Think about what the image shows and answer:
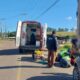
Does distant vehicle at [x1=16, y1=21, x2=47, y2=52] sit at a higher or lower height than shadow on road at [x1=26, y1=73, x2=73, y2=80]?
higher

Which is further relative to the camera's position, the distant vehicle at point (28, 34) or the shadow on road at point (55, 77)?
the distant vehicle at point (28, 34)

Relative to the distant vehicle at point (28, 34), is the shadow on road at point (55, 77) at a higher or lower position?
lower

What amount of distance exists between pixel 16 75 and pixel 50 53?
140 inches

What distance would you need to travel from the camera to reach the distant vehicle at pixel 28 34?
99.2ft

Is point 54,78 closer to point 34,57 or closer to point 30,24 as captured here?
point 34,57

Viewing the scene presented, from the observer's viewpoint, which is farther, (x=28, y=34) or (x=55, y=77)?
(x=28, y=34)

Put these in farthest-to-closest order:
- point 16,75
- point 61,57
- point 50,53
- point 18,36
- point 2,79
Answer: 1. point 18,36
2. point 61,57
3. point 50,53
4. point 16,75
5. point 2,79

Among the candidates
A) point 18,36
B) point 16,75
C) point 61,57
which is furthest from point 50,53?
point 18,36

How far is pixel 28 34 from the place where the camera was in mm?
32750

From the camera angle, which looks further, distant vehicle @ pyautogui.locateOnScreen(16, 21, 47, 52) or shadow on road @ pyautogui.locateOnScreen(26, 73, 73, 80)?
distant vehicle @ pyautogui.locateOnScreen(16, 21, 47, 52)

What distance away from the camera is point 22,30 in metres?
31.5

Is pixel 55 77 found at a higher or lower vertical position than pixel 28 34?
lower

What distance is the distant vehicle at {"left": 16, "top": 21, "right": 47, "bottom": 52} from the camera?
3023 cm

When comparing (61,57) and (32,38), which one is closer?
(61,57)
